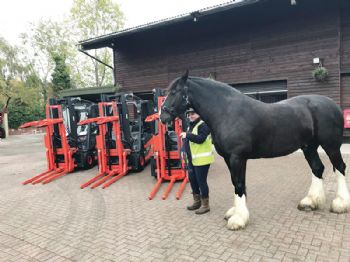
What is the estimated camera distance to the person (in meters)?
4.30

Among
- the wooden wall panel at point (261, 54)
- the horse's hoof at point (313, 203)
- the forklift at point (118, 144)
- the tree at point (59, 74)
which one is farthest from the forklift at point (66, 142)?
the tree at point (59, 74)

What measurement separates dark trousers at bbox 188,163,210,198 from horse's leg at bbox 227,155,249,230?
0.61 m

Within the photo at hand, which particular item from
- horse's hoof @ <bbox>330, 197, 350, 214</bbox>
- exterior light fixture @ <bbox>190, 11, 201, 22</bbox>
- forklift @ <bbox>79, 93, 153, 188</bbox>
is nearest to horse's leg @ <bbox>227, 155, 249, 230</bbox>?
horse's hoof @ <bbox>330, 197, 350, 214</bbox>

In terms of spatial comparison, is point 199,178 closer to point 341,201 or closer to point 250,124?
point 250,124

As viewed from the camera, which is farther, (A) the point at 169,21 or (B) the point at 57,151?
(A) the point at 169,21

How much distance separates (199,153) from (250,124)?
93 cm

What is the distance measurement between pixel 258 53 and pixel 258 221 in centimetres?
978

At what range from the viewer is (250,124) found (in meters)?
3.82

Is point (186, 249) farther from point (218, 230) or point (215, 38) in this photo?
point (215, 38)

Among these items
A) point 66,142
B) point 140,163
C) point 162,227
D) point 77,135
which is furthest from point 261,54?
point 162,227

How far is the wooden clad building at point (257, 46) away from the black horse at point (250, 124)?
762cm

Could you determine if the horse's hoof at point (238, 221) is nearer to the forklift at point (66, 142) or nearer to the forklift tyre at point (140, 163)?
the forklift tyre at point (140, 163)

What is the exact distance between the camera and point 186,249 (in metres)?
3.40

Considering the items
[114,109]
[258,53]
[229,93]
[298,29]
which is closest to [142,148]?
[114,109]
